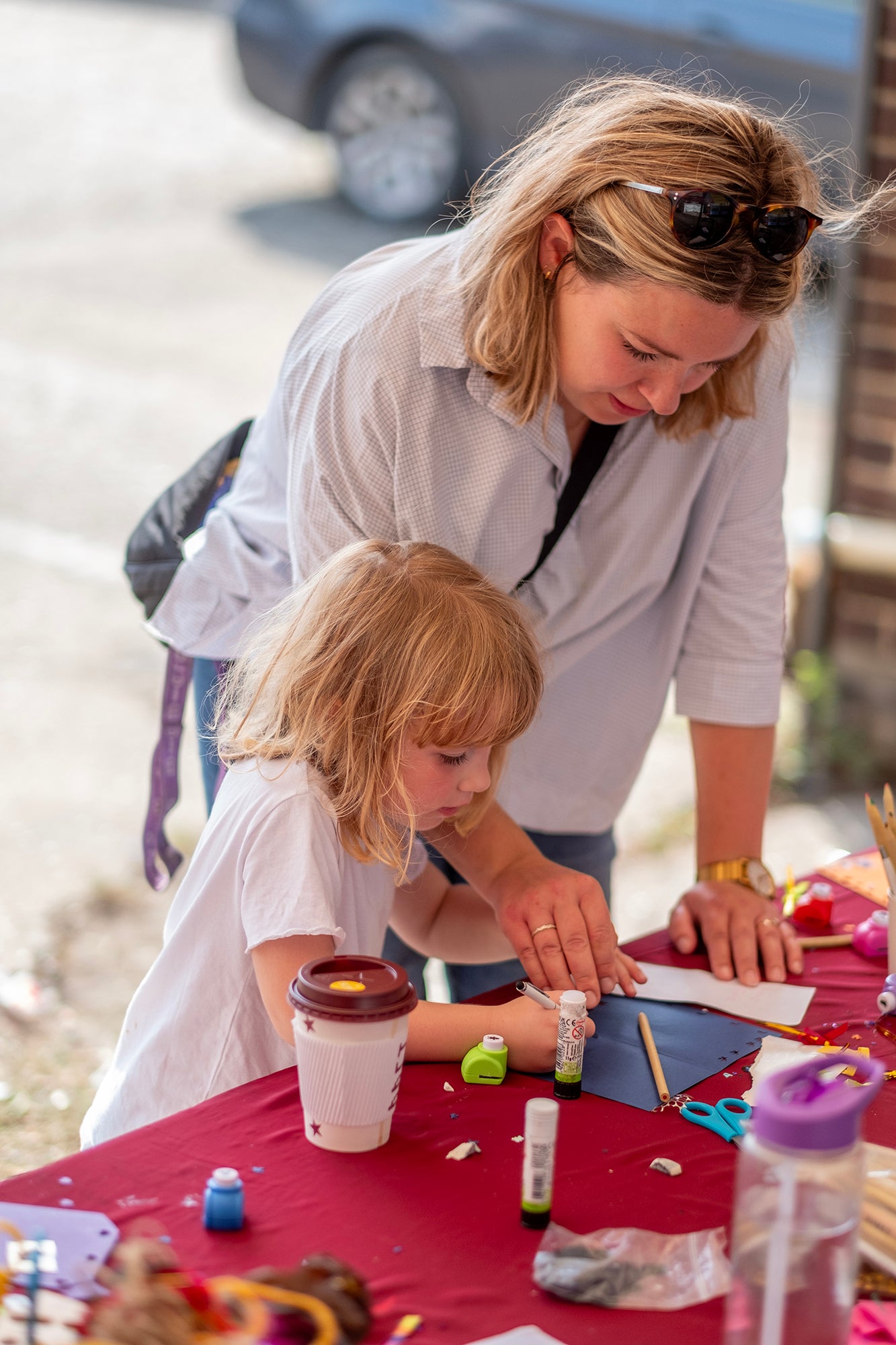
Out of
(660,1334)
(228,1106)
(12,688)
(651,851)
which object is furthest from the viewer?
(12,688)

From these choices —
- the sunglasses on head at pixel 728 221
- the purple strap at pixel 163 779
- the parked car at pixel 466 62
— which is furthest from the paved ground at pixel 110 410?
the sunglasses on head at pixel 728 221

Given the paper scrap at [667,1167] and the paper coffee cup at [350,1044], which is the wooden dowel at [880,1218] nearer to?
the paper scrap at [667,1167]

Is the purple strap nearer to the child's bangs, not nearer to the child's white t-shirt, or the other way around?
the child's white t-shirt

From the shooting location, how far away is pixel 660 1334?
110 cm

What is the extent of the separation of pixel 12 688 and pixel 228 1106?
2.92 m

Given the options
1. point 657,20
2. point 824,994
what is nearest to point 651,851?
point 824,994

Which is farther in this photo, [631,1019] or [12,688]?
[12,688]

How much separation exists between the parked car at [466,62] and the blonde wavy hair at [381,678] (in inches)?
155

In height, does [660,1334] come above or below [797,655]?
above

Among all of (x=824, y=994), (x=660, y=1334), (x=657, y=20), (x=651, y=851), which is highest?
(x=657, y=20)

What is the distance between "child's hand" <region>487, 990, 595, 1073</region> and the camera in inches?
56.9

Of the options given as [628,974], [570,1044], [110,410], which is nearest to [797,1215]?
[570,1044]

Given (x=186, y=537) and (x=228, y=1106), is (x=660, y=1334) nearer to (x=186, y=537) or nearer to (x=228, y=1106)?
(x=228, y=1106)

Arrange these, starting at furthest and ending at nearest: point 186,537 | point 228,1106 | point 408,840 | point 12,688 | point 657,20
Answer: point 657,20 < point 12,688 < point 186,537 < point 408,840 < point 228,1106
